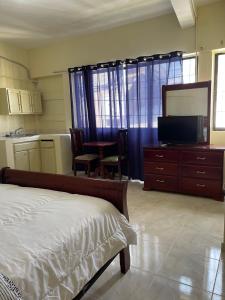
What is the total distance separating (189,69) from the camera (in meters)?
3.86

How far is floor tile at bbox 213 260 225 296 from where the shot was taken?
64.8 inches

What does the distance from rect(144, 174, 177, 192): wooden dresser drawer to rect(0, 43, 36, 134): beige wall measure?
3.11 meters

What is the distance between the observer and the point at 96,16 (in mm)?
3693

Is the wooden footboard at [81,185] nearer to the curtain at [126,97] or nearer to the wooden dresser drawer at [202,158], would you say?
the wooden dresser drawer at [202,158]

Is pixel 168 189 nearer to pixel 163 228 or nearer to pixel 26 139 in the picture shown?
pixel 163 228

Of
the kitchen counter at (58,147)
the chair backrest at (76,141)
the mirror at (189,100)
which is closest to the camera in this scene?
the mirror at (189,100)

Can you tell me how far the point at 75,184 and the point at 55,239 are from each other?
29.4 inches

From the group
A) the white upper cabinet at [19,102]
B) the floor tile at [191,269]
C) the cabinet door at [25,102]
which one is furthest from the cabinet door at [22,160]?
the floor tile at [191,269]

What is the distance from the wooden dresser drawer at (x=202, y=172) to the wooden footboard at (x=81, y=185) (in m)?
1.91

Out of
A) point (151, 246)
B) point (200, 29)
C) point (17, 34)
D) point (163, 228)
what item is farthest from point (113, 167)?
point (17, 34)

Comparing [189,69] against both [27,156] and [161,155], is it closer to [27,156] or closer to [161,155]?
[161,155]

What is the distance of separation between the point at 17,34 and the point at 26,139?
1952 millimetres

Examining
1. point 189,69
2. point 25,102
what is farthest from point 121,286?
point 25,102

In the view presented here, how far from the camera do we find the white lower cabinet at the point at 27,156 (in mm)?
4379
